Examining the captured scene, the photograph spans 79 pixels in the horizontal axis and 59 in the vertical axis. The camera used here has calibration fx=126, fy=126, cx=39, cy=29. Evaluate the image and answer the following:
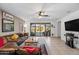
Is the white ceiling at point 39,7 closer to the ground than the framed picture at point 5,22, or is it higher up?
higher up

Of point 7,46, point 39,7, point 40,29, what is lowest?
point 7,46

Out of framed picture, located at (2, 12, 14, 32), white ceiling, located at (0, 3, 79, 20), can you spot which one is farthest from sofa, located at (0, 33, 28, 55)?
white ceiling, located at (0, 3, 79, 20)

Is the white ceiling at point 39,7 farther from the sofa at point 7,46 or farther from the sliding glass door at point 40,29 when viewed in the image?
the sliding glass door at point 40,29

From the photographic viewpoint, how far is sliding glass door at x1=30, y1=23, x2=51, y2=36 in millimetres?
17398

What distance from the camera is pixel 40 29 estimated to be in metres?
17.8

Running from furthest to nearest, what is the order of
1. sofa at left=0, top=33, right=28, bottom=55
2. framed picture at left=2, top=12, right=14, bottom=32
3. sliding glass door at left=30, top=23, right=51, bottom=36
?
sliding glass door at left=30, top=23, right=51, bottom=36 → framed picture at left=2, top=12, right=14, bottom=32 → sofa at left=0, top=33, right=28, bottom=55

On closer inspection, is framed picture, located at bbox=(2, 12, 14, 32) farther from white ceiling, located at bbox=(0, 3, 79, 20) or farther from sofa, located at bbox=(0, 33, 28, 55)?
sofa, located at bbox=(0, 33, 28, 55)

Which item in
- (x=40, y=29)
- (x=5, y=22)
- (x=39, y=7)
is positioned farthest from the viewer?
(x=40, y=29)

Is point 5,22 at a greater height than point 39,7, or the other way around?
point 39,7

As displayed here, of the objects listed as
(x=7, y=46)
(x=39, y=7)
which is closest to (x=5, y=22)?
(x=39, y=7)

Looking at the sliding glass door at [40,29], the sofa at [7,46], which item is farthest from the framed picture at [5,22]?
the sliding glass door at [40,29]

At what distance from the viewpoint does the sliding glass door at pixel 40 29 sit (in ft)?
57.1

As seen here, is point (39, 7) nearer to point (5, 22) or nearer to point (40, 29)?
point (5, 22)

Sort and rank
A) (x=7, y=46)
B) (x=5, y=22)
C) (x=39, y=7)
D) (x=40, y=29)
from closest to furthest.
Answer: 1. (x=7, y=46)
2. (x=39, y=7)
3. (x=5, y=22)
4. (x=40, y=29)
